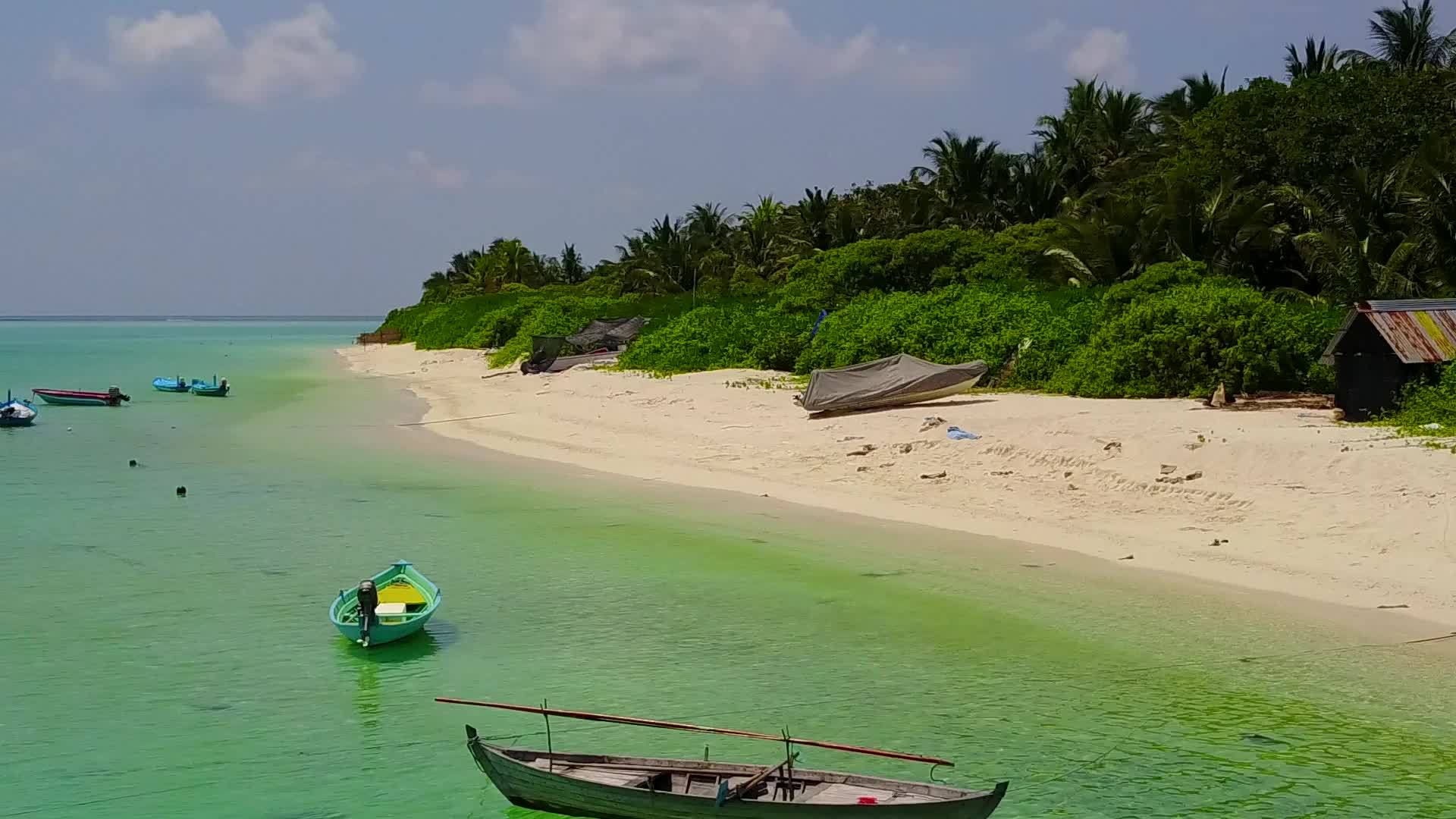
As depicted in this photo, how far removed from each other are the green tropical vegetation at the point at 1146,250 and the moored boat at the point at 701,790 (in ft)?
63.4

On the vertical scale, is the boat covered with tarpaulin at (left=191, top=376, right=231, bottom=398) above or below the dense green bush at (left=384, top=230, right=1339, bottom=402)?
below

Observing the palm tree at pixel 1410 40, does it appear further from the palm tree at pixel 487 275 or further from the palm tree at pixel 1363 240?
the palm tree at pixel 487 275

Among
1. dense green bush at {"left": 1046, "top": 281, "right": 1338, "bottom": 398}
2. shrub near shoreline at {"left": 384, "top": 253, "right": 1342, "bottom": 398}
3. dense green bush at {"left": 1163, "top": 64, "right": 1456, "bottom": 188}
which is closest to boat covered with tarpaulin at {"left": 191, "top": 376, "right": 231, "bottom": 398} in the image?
shrub near shoreline at {"left": 384, "top": 253, "right": 1342, "bottom": 398}

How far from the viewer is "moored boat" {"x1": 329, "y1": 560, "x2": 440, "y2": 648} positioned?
1428 cm

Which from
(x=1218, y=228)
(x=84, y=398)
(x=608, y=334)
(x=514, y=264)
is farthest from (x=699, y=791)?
(x=514, y=264)

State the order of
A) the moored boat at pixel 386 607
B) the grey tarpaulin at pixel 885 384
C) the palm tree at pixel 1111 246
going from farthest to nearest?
the palm tree at pixel 1111 246 < the grey tarpaulin at pixel 885 384 < the moored boat at pixel 386 607

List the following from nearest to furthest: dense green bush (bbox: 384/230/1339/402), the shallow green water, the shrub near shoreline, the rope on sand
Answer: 1. the shallow green water
2. the shrub near shoreline
3. dense green bush (bbox: 384/230/1339/402)
4. the rope on sand

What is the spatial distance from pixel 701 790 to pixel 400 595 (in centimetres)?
733

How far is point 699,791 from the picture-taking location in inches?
353

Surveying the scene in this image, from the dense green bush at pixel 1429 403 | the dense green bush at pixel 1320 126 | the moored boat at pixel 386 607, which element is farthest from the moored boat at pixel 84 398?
the dense green bush at pixel 1429 403

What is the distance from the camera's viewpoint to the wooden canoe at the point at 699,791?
27.3ft

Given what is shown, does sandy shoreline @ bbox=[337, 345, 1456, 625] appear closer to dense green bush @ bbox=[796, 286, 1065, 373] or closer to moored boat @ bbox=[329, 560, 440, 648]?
dense green bush @ bbox=[796, 286, 1065, 373]

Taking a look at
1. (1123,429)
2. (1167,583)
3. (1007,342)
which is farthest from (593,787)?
(1007,342)

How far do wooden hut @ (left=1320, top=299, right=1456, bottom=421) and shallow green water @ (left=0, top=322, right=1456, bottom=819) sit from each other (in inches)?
305
